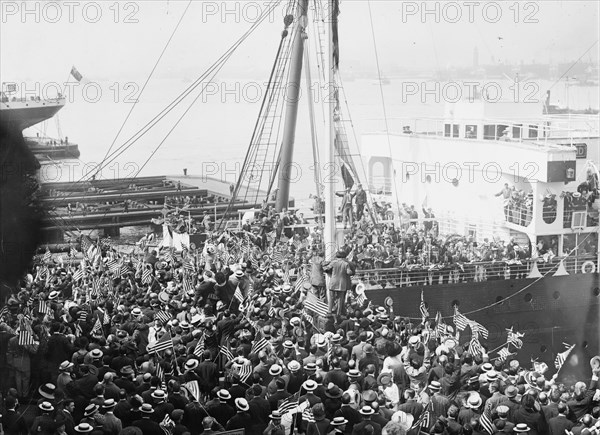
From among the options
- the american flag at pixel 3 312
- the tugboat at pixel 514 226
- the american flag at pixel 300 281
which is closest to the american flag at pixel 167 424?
the american flag at pixel 3 312

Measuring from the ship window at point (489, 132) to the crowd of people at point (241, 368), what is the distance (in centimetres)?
740

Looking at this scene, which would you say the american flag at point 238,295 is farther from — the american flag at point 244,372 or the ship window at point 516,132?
the ship window at point 516,132

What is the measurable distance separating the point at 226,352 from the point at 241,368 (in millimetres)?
993

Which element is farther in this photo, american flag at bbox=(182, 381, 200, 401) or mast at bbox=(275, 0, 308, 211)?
mast at bbox=(275, 0, 308, 211)

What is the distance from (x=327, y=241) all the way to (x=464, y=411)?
549 cm

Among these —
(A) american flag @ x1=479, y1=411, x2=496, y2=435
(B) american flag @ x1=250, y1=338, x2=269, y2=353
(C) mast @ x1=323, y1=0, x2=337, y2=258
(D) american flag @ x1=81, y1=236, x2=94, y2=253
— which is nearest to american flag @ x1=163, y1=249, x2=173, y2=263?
(D) american flag @ x1=81, y1=236, x2=94, y2=253

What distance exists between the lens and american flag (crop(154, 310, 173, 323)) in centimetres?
1129

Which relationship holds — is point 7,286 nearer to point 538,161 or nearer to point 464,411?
point 464,411

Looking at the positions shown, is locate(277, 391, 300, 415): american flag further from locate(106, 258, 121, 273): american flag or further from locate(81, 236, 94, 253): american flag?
locate(81, 236, 94, 253): american flag

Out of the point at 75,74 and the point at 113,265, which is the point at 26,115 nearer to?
the point at 75,74

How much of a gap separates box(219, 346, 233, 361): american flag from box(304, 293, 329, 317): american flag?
2100 mm

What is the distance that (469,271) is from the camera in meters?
16.7

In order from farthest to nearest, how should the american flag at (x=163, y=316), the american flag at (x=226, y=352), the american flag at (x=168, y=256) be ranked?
the american flag at (x=168, y=256) < the american flag at (x=163, y=316) < the american flag at (x=226, y=352)

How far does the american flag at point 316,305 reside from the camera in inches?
476
